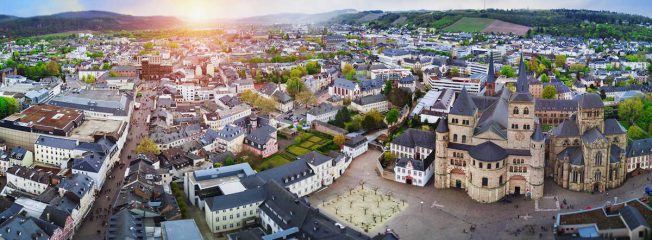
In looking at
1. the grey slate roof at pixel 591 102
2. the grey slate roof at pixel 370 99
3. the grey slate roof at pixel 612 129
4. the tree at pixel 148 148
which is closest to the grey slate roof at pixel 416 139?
the grey slate roof at pixel 591 102

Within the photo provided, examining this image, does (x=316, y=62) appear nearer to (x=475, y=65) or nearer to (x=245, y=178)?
(x=475, y=65)

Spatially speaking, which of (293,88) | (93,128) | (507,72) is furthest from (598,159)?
(507,72)

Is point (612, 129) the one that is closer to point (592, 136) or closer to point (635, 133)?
point (592, 136)

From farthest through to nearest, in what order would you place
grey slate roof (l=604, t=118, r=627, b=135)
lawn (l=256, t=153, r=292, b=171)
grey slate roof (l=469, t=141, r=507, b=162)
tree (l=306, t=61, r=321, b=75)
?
tree (l=306, t=61, r=321, b=75), lawn (l=256, t=153, r=292, b=171), grey slate roof (l=604, t=118, r=627, b=135), grey slate roof (l=469, t=141, r=507, b=162)

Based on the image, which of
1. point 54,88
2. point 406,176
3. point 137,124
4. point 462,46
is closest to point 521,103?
point 406,176

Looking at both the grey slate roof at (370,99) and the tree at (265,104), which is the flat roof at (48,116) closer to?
the tree at (265,104)

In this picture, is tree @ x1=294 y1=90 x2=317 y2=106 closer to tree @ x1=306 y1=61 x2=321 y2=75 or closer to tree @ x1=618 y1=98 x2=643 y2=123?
tree @ x1=306 y1=61 x2=321 y2=75

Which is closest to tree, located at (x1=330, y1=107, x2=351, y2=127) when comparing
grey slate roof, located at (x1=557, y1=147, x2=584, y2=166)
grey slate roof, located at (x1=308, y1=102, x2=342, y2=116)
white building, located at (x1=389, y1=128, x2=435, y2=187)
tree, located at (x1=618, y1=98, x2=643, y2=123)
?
grey slate roof, located at (x1=308, y1=102, x2=342, y2=116)
